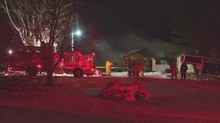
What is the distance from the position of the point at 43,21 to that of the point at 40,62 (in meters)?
4.68

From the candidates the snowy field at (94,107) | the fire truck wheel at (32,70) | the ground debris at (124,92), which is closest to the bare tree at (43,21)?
the fire truck wheel at (32,70)

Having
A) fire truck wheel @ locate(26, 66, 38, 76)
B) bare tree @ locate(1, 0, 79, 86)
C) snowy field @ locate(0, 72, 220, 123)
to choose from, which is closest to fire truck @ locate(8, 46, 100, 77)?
fire truck wheel @ locate(26, 66, 38, 76)

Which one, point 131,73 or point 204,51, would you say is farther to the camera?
point 204,51

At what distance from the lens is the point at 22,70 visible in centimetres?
3794

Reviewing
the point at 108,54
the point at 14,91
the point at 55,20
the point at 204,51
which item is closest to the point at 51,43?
the point at 55,20

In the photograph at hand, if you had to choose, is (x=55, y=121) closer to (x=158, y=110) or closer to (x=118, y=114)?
(x=118, y=114)

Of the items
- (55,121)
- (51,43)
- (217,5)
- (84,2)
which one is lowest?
(55,121)

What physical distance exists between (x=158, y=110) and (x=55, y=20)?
10544mm

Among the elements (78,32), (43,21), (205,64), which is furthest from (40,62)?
(205,64)

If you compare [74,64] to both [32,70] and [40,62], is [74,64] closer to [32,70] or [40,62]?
[40,62]

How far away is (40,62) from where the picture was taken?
37.5 metres

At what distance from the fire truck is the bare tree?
91 centimetres

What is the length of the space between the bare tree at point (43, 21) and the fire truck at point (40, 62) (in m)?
0.91

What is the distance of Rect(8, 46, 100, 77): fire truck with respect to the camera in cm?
3572
